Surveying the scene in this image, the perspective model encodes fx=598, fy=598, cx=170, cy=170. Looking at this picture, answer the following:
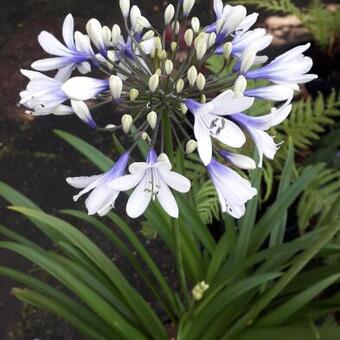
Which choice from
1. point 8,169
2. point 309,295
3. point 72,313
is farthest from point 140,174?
point 8,169

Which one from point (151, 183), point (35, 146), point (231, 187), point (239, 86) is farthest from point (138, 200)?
point (35, 146)

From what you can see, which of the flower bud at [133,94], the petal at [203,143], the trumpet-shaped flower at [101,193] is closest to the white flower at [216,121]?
the petal at [203,143]

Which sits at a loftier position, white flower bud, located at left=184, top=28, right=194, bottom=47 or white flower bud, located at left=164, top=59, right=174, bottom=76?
white flower bud, located at left=184, top=28, right=194, bottom=47

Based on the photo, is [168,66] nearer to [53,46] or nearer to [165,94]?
[165,94]

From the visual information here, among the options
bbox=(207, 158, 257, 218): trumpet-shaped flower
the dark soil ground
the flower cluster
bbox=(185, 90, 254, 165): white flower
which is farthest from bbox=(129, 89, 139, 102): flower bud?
the dark soil ground

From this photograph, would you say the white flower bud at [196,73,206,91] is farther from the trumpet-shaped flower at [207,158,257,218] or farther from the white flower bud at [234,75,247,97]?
the trumpet-shaped flower at [207,158,257,218]

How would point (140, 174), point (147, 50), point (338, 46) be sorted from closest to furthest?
point (140, 174)
point (147, 50)
point (338, 46)

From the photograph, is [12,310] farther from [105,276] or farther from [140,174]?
[140,174]
